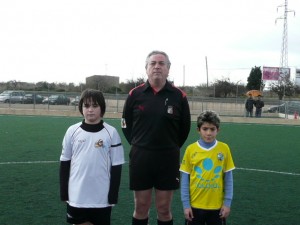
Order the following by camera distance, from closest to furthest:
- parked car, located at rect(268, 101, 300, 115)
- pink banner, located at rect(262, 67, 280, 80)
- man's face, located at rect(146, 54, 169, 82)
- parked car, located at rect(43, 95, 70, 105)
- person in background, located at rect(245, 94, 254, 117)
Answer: man's face, located at rect(146, 54, 169, 82), person in background, located at rect(245, 94, 254, 117), parked car, located at rect(43, 95, 70, 105), parked car, located at rect(268, 101, 300, 115), pink banner, located at rect(262, 67, 280, 80)

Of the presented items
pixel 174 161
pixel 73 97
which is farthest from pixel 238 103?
pixel 174 161

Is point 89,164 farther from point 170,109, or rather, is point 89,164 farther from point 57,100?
point 57,100

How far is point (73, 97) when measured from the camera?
2964 centimetres

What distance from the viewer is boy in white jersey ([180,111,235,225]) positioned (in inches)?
138

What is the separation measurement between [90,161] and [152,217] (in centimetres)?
224

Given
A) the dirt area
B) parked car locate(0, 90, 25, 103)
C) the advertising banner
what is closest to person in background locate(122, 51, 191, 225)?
the dirt area

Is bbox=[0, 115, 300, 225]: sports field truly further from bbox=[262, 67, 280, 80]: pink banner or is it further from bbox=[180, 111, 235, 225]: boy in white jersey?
bbox=[262, 67, 280, 80]: pink banner

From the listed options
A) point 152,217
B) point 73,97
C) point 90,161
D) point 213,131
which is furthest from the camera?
point 73,97

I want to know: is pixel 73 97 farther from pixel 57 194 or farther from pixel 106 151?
pixel 106 151

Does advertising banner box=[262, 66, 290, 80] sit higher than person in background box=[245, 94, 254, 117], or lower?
higher

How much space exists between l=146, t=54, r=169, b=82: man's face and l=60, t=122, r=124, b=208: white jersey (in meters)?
0.78

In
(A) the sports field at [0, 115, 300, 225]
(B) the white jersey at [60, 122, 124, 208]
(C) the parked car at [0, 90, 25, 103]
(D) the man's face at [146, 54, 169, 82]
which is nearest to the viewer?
(B) the white jersey at [60, 122, 124, 208]

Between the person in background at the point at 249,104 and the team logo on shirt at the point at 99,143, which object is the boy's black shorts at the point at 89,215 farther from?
the person in background at the point at 249,104

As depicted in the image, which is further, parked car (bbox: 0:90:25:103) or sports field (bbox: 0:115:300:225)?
parked car (bbox: 0:90:25:103)
